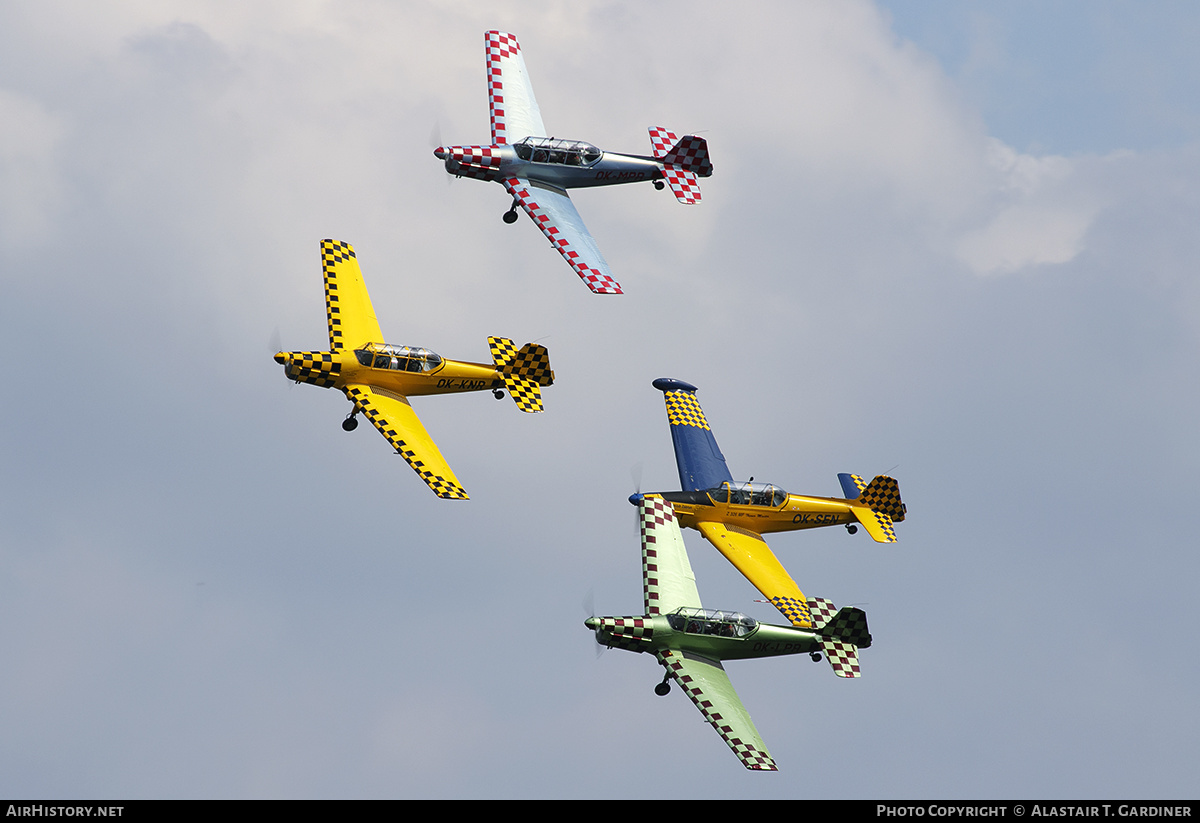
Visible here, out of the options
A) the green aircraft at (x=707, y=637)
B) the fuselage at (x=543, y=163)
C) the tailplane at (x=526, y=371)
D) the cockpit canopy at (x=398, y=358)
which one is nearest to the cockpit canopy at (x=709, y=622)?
the green aircraft at (x=707, y=637)

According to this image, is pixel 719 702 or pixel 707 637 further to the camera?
pixel 707 637

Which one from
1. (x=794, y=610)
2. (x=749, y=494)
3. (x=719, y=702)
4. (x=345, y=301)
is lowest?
(x=719, y=702)

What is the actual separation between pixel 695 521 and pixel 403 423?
898 centimetres

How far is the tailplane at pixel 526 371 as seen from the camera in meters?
52.8

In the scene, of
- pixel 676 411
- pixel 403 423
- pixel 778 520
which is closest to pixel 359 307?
pixel 403 423

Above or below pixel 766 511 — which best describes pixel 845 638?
below

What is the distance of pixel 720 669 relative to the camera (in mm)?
46094

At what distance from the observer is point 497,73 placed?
59312mm

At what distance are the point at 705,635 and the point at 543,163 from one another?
1722 centimetres

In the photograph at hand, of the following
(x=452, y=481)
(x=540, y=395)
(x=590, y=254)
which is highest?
(x=590, y=254)

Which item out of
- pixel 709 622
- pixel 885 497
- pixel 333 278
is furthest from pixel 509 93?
pixel 709 622

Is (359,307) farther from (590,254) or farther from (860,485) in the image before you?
(860,485)

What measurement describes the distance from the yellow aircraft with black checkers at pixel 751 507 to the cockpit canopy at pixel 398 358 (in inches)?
278

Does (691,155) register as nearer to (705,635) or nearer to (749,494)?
(749,494)
